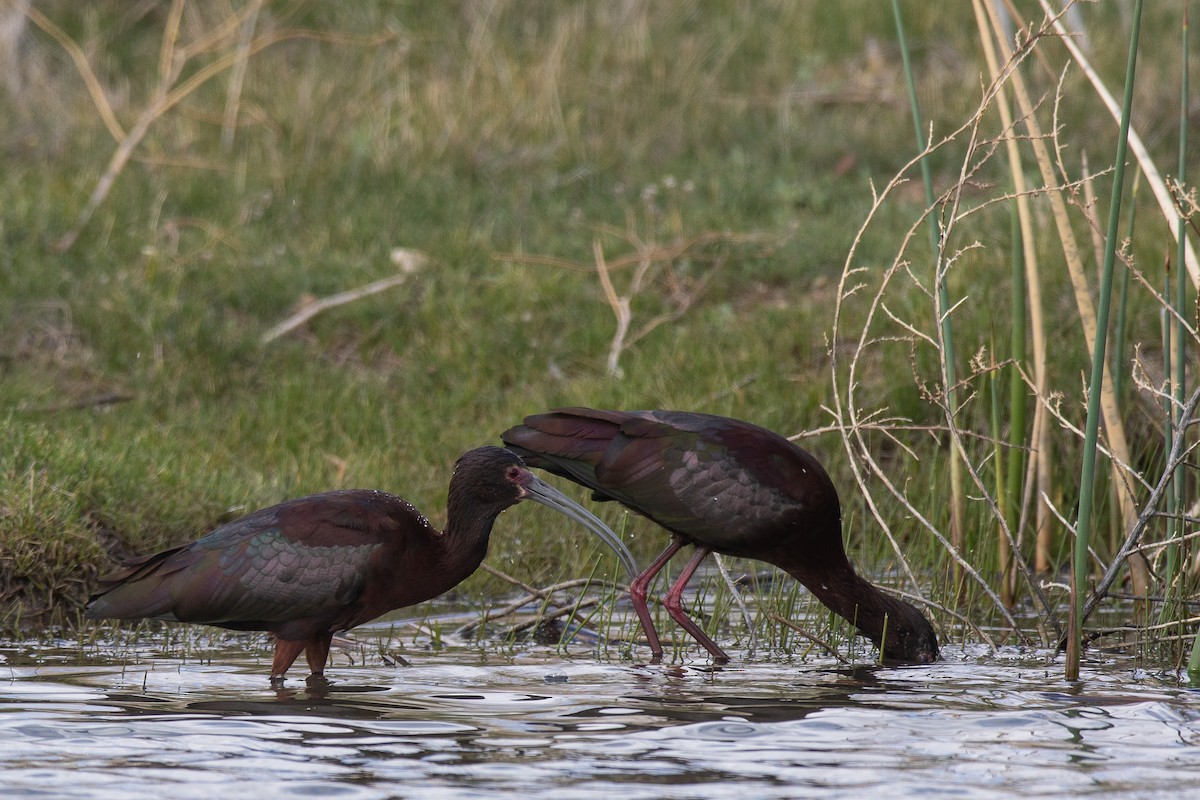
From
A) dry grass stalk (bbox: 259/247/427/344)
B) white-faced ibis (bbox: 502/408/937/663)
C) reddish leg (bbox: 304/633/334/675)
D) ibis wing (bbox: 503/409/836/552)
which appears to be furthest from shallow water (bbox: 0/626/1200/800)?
dry grass stalk (bbox: 259/247/427/344)

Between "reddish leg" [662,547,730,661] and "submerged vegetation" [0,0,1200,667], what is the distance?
0.16 metres

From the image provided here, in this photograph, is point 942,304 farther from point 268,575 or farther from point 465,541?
point 268,575

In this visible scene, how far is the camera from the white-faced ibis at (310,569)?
512 cm

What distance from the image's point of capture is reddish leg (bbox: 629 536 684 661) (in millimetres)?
5527

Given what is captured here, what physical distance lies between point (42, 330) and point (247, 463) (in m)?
1.97

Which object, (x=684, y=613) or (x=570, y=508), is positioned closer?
(x=570, y=508)

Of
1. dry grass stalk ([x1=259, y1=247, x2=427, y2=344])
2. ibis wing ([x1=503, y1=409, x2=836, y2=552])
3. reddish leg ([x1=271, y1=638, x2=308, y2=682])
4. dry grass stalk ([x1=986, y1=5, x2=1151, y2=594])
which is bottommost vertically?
reddish leg ([x1=271, y1=638, x2=308, y2=682])

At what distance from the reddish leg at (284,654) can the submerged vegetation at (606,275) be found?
43.4 inches

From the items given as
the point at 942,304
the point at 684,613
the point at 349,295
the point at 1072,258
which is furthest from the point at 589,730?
the point at 349,295

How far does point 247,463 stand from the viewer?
743 cm

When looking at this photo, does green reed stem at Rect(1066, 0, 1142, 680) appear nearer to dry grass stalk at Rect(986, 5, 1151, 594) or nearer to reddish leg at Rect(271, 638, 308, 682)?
dry grass stalk at Rect(986, 5, 1151, 594)

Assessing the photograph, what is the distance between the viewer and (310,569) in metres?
5.13

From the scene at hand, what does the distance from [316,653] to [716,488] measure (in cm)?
138

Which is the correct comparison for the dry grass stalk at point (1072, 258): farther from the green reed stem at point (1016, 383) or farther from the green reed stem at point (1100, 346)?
the green reed stem at point (1100, 346)
